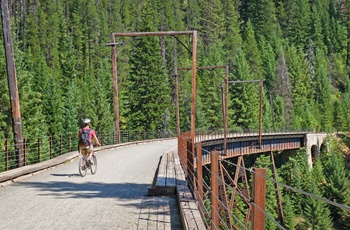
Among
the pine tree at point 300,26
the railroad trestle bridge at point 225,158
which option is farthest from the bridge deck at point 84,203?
the pine tree at point 300,26

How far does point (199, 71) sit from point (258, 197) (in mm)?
96002

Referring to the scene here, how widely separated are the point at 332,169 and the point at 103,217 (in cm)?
5555

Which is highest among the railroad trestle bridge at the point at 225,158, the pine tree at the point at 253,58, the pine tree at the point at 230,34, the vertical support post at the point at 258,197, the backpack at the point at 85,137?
the pine tree at the point at 230,34

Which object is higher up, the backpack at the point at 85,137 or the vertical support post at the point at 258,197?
the vertical support post at the point at 258,197

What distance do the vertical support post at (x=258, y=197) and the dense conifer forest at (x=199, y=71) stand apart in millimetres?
21816

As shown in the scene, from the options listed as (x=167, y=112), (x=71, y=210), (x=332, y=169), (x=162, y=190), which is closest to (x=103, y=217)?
(x=71, y=210)

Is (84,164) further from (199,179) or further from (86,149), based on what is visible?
(199,179)

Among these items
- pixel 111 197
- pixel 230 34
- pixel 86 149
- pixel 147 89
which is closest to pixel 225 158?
pixel 147 89

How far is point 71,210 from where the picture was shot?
939cm

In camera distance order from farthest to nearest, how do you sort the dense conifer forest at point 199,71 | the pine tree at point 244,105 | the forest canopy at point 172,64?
the pine tree at point 244,105 < the forest canopy at point 172,64 < the dense conifer forest at point 199,71

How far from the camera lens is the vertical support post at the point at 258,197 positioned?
3.82 metres

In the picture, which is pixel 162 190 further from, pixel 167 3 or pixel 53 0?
pixel 167 3

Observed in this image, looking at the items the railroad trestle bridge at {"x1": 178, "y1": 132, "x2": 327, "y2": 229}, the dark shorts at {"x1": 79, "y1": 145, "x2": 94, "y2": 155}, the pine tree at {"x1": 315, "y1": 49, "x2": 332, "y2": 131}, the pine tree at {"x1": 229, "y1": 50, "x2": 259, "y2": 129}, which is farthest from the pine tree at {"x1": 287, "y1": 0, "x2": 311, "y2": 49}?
the dark shorts at {"x1": 79, "y1": 145, "x2": 94, "y2": 155}

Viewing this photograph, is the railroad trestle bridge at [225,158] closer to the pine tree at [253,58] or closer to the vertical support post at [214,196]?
the vertical support post at [214,196]
